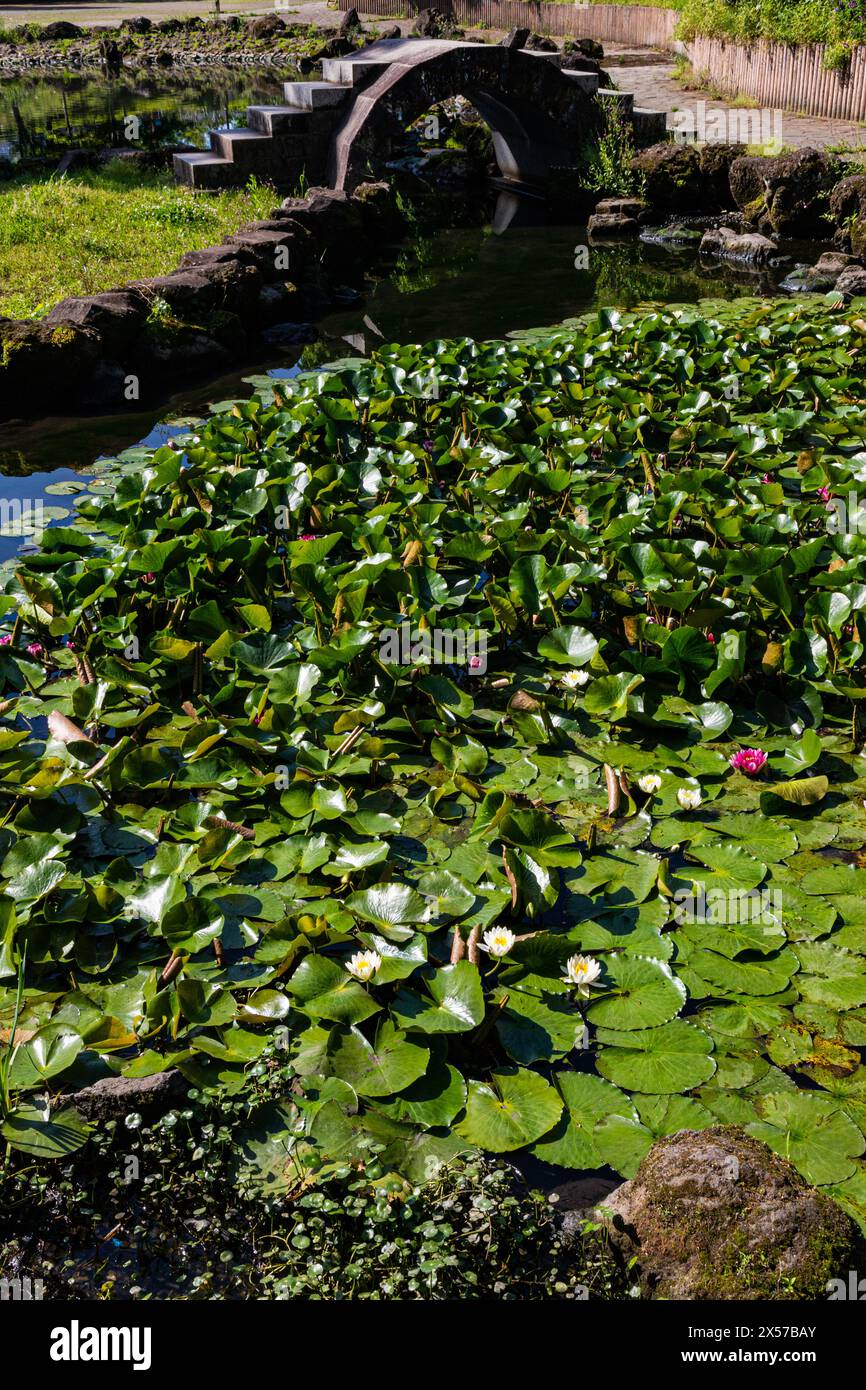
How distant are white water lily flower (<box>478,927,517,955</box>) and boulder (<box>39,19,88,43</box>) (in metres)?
39.8

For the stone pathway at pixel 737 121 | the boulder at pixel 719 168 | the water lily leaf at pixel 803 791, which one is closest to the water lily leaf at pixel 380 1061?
the water lily leaf at pixel 803 791

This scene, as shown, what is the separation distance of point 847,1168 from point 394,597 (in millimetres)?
2848

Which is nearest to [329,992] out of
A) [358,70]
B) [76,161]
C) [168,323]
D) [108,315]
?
[108,315]

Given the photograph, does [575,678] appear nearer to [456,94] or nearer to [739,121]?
[456,94]

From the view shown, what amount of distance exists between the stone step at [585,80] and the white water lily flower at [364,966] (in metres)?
14.6

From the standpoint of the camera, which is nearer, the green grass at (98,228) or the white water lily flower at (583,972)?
the white water lily flower at (583,972)

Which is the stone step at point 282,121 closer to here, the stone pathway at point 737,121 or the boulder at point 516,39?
the boulder at point 516,39

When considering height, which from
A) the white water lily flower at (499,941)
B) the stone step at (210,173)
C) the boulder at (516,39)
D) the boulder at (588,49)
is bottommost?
the white water lily flower at (499,941)

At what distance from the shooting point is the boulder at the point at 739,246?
11461 millimetres

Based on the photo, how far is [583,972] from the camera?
9.17 feet

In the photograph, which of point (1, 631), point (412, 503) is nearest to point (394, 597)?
point (412, 503)

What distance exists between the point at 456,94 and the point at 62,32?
28.1 metres

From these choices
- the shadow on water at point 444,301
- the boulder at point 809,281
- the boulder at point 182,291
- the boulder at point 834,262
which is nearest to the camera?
the shadow on water at point 444,301

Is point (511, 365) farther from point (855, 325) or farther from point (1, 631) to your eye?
point (1, 631)
